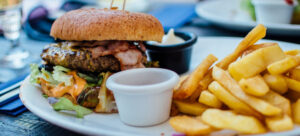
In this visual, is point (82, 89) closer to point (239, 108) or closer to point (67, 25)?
point (67, 25)

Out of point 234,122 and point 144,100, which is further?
point 144,100

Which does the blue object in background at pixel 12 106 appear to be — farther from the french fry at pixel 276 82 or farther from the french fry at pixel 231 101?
the french fry at pixel 276 82

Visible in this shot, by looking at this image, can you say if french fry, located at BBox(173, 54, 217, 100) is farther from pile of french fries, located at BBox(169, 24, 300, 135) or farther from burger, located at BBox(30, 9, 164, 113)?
burger, located at BBox(30, 9, 164, 113)

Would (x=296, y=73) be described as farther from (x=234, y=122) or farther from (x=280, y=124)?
(x=234, y=122)

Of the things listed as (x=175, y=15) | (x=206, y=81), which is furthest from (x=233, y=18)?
(x=206, y=81)

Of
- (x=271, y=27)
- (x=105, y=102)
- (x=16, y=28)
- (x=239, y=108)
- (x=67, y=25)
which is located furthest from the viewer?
(x=16, y=28)

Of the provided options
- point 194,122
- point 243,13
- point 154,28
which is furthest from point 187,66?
point 243,13
